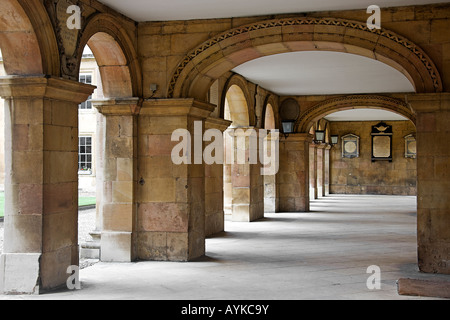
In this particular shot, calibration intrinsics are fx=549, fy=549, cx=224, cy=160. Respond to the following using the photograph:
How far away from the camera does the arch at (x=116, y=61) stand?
6.74 meters

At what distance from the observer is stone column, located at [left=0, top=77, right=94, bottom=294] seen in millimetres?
5215

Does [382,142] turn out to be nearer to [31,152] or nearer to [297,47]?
[297,47]

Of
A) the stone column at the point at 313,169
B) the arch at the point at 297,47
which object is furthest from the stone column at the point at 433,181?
the stone column at the point at 313,169

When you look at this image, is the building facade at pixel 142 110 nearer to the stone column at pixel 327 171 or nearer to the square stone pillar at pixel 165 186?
the square stone pillar at pixel 165 186

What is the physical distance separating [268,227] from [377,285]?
5.37m

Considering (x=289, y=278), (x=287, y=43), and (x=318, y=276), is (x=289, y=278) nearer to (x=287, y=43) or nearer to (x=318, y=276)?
(x=318, y=276)

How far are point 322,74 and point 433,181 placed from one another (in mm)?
4952

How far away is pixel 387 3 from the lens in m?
6.37

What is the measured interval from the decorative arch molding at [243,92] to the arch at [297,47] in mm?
2815

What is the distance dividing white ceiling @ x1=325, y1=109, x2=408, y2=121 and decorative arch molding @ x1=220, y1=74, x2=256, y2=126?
7.82 m

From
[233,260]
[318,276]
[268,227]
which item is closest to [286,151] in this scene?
[268,227]

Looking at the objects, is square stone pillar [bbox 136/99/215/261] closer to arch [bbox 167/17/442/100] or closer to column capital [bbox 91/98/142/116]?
column capital [bbox 91/98/142/116]

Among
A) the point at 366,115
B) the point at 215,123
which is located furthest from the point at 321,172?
the point at 215,123

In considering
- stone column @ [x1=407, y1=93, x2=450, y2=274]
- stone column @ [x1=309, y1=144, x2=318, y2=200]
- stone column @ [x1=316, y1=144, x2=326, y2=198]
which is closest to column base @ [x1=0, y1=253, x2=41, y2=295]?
stone column @ [x1=407, y1=93, x2=450, y2=274]
